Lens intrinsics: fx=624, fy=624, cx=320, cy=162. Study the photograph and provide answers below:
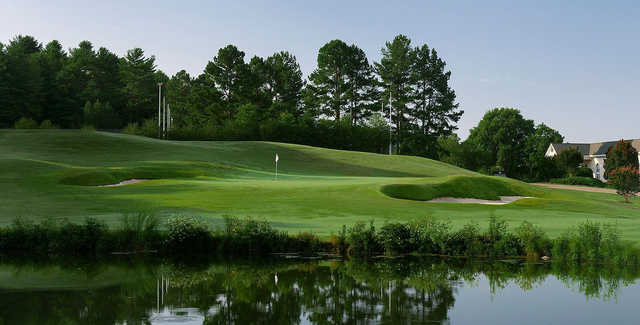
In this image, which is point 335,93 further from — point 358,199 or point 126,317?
point 126,317

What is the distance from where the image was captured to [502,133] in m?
109

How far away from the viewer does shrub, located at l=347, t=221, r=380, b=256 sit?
18.8 metres

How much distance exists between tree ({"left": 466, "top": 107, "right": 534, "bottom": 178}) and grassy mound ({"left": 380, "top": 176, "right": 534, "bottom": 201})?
238 feet

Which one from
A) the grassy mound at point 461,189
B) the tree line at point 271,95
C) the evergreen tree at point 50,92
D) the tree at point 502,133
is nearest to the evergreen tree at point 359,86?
the tree line at point 271,95

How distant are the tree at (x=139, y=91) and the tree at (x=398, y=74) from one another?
41.1 m

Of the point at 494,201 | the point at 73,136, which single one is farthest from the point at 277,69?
the point at 494,201

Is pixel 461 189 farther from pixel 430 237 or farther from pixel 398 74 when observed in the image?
pixel 398 74

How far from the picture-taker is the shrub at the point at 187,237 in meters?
19.1

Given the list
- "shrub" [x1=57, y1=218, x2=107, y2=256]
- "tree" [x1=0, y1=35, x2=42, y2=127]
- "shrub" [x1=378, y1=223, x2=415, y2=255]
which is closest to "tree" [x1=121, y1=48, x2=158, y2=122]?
"tree" [x1=0, y1=35, x2=42, y2=127]

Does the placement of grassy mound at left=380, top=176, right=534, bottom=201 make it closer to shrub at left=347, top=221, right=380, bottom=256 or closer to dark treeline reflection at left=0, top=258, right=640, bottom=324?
shrub at left=347, top=221, right=380, bottom=256

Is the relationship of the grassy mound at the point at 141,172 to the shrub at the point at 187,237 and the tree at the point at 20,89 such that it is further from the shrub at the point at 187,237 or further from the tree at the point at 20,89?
the tree at the point at 20,89

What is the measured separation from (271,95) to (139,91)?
23.7 metres

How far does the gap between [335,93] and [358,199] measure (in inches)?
2934

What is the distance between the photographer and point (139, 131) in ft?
259
